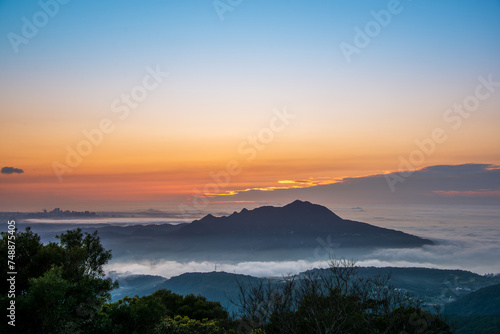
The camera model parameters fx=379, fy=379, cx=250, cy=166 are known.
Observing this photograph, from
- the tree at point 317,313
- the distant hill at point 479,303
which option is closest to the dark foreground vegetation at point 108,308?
the tree at point 317,313

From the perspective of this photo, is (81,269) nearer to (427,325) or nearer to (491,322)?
(427,325)

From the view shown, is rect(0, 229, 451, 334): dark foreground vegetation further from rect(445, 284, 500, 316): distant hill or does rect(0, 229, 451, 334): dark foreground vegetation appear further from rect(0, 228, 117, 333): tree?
rect(445, 284, 500, 316): distant hill

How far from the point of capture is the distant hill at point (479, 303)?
15323 cm

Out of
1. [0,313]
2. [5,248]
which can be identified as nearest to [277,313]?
[0,313]

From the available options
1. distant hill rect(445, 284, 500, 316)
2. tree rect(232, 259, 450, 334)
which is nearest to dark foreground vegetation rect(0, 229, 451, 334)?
tree rect(232, 259, 450, 334)

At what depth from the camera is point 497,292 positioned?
530 feet

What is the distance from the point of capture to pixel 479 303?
15938 cm

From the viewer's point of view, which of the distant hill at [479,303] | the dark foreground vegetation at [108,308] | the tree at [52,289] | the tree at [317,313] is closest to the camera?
the tree at [52,289]

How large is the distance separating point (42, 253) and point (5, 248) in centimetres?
172

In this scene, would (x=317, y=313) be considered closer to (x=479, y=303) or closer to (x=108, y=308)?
(x=108, y=308)

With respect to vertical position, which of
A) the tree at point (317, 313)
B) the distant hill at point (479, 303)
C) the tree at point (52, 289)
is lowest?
the distant hill at point (479, 303)

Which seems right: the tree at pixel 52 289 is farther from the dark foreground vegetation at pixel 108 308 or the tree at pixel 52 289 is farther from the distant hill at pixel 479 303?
the distant hill at pixel 479 303

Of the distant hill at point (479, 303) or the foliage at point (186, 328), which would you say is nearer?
the foliage at point (186, 328)

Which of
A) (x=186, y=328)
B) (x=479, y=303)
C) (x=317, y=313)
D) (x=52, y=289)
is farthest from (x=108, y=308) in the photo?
(x=479, y=303)
